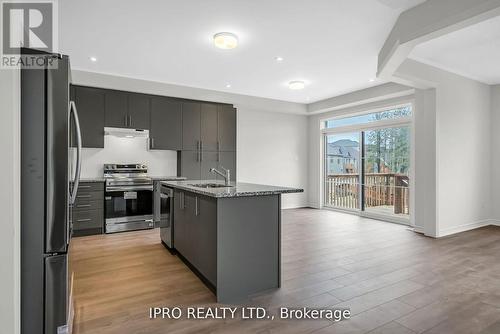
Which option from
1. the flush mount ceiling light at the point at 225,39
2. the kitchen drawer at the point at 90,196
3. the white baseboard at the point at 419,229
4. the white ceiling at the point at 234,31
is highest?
the white ceiling at the point at 234,31

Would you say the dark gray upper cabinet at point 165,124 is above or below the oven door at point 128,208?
above

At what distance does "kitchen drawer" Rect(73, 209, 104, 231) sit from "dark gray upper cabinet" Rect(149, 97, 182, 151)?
4.88ft

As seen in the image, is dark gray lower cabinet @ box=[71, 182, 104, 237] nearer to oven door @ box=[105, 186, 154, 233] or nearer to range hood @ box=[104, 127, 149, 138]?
oven door @ box=[105, 186, 154, 233]

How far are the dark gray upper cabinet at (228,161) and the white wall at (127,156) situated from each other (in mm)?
965

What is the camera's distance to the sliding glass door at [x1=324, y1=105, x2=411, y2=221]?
5660 millimetres

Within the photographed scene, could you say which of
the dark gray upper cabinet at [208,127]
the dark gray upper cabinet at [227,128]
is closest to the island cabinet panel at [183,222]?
the dark gray upper cabinet at [208,127]

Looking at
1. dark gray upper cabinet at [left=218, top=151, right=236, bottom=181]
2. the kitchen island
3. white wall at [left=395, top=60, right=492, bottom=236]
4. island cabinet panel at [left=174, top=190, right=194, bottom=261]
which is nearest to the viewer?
the kitchen island

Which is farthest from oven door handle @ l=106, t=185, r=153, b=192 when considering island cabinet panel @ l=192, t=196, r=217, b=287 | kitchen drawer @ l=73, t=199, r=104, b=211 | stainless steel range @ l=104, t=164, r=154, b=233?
island cabinet panel @ l=192, t=196, r=217, b=287

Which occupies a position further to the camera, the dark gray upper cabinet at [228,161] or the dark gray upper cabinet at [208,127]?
the dark gray upper cabinet at [228,161]

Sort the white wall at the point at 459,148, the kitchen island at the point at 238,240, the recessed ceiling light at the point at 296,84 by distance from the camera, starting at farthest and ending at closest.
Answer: the recessed ceiling light at the point at 296,84
the white wall at the point at 459,148
the kitchen island at the point at 238,240

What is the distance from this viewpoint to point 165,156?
5801 millimetres

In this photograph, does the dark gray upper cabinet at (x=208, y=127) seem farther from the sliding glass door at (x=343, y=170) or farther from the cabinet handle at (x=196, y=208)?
the sliding glass door at (x=343, y=170)

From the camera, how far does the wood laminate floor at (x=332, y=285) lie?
6.75ft

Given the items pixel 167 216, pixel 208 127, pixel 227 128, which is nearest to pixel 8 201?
pixel 167 216
